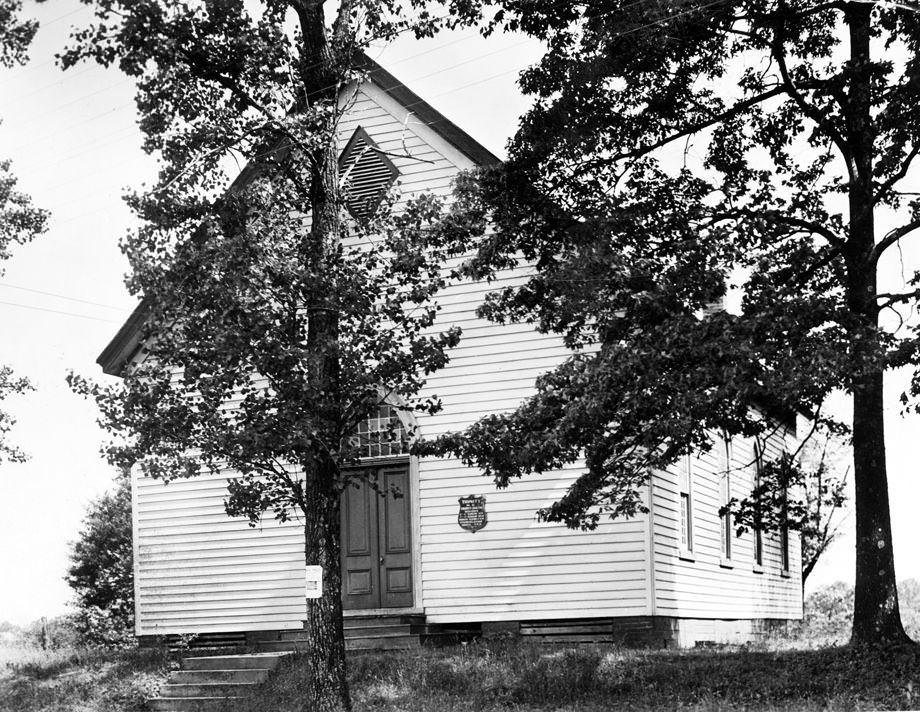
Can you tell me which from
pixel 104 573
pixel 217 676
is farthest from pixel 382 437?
pixel 104 573

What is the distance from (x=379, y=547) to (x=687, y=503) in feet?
20.4

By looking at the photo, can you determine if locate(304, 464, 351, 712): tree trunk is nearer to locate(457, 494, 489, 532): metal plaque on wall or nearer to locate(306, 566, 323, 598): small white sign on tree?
locate(306, 566, 323, 598): small white sign on tree

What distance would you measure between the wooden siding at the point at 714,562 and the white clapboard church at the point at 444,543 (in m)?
0.08

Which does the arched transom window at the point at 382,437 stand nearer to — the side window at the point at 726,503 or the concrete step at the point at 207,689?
the concrete step at the point at 207,689

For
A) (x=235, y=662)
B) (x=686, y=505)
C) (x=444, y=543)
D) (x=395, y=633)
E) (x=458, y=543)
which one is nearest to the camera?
(x=235, y=662)

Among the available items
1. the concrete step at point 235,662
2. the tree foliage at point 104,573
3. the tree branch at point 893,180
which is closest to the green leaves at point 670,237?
the tree branch at point 893,180

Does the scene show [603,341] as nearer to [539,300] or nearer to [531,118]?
[539,300]

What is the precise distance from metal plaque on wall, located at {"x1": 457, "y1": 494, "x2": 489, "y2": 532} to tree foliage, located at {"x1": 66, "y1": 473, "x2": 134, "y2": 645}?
566 inches

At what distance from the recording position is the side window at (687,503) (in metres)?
22.3

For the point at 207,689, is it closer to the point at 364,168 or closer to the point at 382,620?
the point at 382,620

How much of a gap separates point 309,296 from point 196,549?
29.5ft

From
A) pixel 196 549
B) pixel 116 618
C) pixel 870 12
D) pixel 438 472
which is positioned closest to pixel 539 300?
pixel 438 472

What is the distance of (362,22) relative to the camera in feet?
53.0

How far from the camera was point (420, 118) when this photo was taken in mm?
20922
